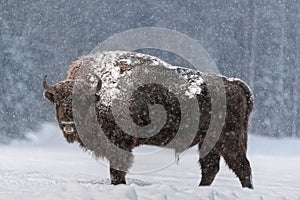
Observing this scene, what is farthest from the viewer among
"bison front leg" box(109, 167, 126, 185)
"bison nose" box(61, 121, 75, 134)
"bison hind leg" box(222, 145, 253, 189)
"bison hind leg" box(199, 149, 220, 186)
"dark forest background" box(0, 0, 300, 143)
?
"dark forest background" box(0, 0, 300, 143)

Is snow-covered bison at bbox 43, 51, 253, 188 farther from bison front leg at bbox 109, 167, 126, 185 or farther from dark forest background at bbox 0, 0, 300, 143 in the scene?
dark forest background at bbox 0, 0, 300, 143

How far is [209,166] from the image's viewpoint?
7227 mm

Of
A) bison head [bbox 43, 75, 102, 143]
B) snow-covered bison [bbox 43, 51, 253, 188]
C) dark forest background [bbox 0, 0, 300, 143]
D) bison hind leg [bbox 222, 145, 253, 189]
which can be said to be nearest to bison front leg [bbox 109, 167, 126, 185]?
snow-covered bison [bbox 43, 51, 253, 188]

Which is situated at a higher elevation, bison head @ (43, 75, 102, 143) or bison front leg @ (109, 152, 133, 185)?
bison head @ (43, 75, 102, 143)

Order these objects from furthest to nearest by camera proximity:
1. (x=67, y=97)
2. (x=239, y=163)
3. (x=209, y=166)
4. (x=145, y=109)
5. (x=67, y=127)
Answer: (x=209, y=166)
(x=239, y=163)
(x=145, y=109)
(x=67, y=97)
(x=67, y=127)

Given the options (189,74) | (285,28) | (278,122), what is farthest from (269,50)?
(189,74)

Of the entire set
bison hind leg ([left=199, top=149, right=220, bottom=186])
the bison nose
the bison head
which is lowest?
bison hind leg ([left=199, top=149, right=220, bottom=186])

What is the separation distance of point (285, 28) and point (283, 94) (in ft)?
13.0

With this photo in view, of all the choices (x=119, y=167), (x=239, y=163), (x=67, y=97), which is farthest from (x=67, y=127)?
(x=239, y=163)

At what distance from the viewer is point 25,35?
23.2 metres

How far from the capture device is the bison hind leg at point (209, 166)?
720 centimetres

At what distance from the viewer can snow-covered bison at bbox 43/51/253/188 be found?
6465 millimetres

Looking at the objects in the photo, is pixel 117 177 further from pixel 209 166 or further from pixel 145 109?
pixel 209 166

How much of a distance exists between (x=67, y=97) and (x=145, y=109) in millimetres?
931
